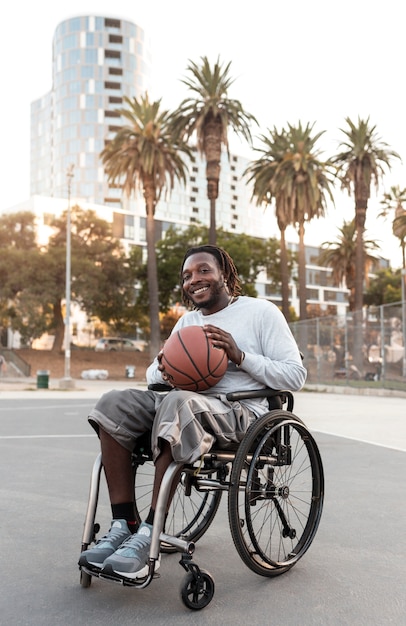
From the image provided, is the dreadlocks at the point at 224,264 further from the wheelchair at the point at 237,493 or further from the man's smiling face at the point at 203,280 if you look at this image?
the wheelchair at the point at 237,493

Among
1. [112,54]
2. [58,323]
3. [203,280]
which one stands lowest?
[203,280]

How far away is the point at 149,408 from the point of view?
3529mm

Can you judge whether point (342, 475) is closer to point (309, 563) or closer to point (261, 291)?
point (309, 563)

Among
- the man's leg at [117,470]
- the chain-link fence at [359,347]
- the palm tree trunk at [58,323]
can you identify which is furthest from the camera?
the palm tree trunk at [58,323]

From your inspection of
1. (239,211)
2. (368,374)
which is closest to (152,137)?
(368,374)

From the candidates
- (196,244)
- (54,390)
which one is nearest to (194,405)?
(54,390)

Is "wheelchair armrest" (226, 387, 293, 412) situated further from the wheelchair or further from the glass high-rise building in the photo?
the glass high-rise building

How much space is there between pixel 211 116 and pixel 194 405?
3352 centimetres

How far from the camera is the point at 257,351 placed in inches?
157

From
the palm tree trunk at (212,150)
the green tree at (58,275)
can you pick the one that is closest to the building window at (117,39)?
the green tree at (58,275)

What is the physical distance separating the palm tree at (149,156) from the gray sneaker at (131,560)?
1385 inches

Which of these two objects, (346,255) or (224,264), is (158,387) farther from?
(346,255)

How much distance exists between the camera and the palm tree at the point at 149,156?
3828 cm

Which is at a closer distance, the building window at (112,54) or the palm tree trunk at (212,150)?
the palm tree trunk at (212,150)
